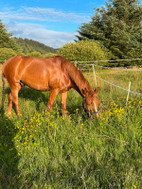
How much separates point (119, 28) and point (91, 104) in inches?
736

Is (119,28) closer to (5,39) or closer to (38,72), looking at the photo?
(38,72)

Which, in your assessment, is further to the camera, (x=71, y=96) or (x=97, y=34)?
(x=97, y=34)

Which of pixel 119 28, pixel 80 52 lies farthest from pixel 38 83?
pixel 119 28

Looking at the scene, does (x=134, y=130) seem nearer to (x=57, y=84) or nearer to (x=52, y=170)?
(x=52, y=170)

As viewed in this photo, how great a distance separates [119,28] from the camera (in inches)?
756

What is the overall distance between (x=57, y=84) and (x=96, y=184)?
114 inches

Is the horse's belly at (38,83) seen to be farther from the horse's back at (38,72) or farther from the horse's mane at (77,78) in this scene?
the horse's mane at (77,78)

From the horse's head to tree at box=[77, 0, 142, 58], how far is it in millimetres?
16410

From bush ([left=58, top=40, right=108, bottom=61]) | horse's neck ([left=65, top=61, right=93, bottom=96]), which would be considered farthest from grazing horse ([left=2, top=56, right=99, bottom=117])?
bush ([left=58, top=40, right=108, bottom=61])

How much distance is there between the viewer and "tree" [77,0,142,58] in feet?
60.1

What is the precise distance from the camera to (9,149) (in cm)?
286

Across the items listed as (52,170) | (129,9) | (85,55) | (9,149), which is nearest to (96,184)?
(52,170)

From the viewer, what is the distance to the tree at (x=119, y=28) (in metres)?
18.3

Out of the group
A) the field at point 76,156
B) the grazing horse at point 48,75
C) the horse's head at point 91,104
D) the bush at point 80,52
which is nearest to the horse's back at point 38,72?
the grazing horse at point 48,75
